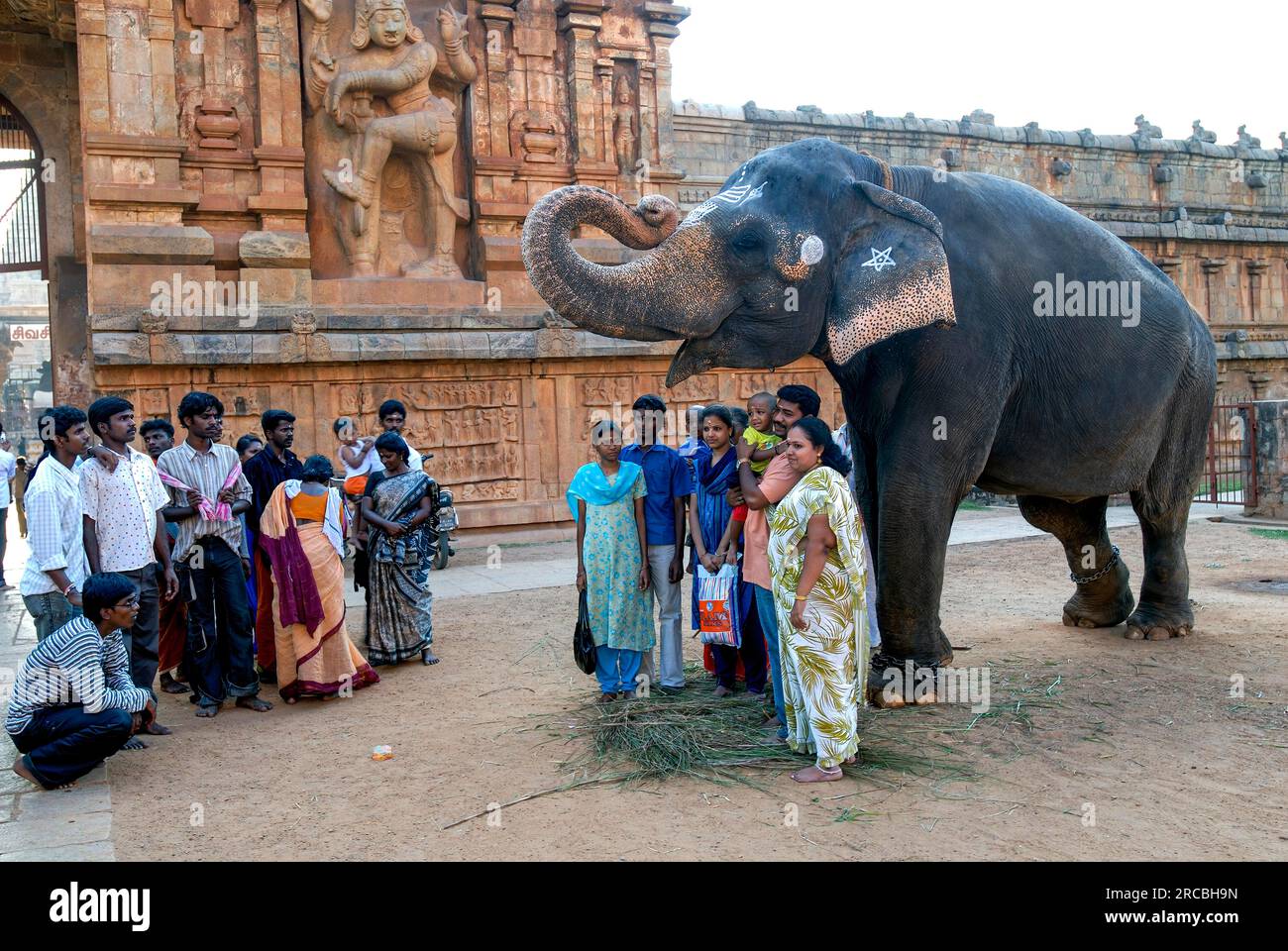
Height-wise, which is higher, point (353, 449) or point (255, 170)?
point (255, 170)

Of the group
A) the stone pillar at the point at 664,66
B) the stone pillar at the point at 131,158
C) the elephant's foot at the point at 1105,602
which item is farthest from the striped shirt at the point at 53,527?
the stone pillar at the point at 664,66

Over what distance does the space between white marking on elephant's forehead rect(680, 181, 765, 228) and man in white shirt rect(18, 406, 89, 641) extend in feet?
10.3

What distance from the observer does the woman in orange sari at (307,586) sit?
6562 millimetres

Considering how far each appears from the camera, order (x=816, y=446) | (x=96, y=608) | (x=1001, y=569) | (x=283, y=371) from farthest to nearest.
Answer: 1. (x=283, y=371)
2. (x=1001, y=569)
3. (x=96, y=608)
4. (x=816, y=446)

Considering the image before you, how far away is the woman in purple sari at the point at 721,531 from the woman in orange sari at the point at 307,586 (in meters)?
2.19

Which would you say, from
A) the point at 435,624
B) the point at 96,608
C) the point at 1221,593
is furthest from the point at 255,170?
the point at 1221,593

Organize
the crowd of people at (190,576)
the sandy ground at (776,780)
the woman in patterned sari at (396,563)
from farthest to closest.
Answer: the woman in patterned sari at (396,563) → the crowd of people at (190,576) → the sandy ground at (776,780)

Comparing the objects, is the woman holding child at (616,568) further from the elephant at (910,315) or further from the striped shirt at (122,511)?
the striped shirt at (122,511)

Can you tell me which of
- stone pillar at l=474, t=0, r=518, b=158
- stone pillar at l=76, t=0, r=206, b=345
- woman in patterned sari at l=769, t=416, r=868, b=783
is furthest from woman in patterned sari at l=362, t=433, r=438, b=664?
stone pillar at l=474, t=0, r=518, b=158

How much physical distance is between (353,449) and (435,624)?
168 cm

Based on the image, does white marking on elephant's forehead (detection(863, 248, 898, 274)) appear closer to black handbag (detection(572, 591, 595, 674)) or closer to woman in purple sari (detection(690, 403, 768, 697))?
woman in purple sari (detection(690, 403, 768, 697))

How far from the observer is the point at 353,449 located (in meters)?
9.32

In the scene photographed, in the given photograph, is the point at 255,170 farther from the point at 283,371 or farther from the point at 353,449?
the point at 353,449

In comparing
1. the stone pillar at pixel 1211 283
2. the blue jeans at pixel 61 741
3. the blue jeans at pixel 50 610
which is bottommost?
the blue jeans at pixel 61 741
